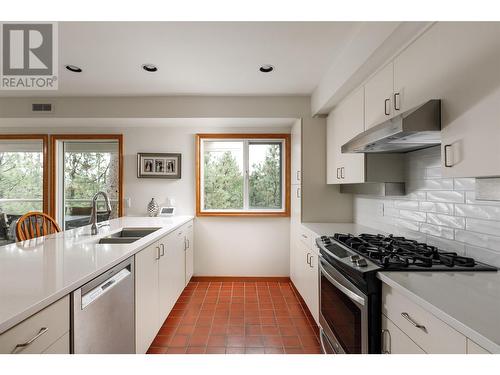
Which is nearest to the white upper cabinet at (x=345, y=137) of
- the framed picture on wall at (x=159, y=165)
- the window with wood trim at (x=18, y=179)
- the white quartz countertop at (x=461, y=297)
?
the white quartz countertop at (x=461, y=297)

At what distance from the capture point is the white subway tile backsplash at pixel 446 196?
61.1 inches

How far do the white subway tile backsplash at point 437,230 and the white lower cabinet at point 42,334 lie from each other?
203cm

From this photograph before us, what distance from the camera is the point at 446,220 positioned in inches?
65.8

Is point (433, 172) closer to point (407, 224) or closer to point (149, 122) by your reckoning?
point (407, 224)

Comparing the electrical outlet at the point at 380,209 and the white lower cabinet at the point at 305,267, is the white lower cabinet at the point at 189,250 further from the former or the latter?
the electrical outlet at the point at 380,209

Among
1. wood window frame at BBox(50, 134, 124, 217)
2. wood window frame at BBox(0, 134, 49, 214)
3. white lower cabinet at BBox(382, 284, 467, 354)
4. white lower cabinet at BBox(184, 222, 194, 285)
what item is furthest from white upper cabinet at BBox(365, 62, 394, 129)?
wood window frame at BBox(0, 134, 49, 214)

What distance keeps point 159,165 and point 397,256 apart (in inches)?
125

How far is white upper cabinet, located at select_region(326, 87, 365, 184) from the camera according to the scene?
2193 millimetres

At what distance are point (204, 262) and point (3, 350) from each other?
9.89 ft

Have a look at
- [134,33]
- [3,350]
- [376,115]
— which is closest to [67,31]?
[134,33]

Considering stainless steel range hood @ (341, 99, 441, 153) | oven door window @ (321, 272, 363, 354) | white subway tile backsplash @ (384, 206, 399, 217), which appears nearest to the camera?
stainless steel range hood @ (341, 99, 441, 153)

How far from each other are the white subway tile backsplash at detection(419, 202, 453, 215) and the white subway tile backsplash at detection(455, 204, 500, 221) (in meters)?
0.06

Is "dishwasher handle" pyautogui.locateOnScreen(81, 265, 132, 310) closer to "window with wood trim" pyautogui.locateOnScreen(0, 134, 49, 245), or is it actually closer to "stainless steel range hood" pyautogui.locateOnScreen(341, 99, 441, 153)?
"stainless steel range hood" pyautogui.locateOnScreen(341, 99, 441, 153)

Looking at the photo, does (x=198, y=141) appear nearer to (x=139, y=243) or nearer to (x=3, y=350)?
(x=139, y=243)
